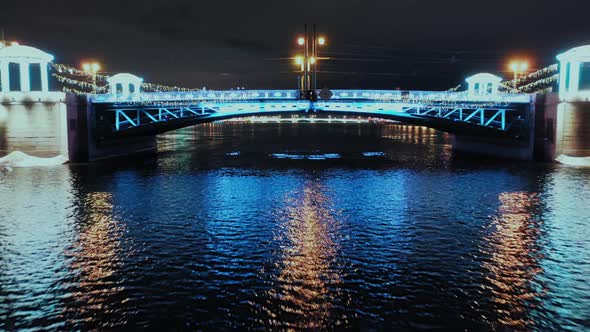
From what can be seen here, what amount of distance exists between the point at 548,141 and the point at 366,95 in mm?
18674

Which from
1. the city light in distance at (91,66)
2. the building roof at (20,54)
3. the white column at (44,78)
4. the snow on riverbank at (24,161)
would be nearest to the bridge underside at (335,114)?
the white column at (44,78)

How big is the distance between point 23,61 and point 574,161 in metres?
55.7

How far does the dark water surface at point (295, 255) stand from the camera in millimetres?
12859

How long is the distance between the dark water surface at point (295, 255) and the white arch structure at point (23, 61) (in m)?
16.7

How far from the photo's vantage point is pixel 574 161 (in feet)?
146

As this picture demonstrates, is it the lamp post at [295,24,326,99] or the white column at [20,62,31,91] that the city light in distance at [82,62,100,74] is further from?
the lamp post at [295,24,326,99]

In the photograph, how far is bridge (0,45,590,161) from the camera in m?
45.0

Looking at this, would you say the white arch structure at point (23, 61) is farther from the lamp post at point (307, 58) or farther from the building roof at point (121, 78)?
the lamp post at point (307, 58)

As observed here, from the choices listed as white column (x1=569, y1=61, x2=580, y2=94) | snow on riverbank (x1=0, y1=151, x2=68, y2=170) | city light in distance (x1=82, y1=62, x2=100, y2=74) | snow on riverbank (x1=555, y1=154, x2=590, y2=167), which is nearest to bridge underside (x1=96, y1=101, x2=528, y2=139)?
snow on riverbank (x1=555, y1=154, x2=590, y2=167)

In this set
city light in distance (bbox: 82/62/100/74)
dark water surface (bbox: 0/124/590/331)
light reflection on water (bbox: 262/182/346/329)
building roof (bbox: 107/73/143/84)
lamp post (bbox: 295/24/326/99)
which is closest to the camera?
light reflection on water (bbox: 262/182/346/329)

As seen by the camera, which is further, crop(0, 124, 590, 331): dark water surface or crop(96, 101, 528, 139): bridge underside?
crop(96, 101, 528, 139): bridge underside

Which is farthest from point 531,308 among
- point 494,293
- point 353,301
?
point 353,301

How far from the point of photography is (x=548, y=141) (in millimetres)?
45938

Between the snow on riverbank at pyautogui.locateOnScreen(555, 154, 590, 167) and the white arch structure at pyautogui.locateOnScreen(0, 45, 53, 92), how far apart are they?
52454 millimetres
